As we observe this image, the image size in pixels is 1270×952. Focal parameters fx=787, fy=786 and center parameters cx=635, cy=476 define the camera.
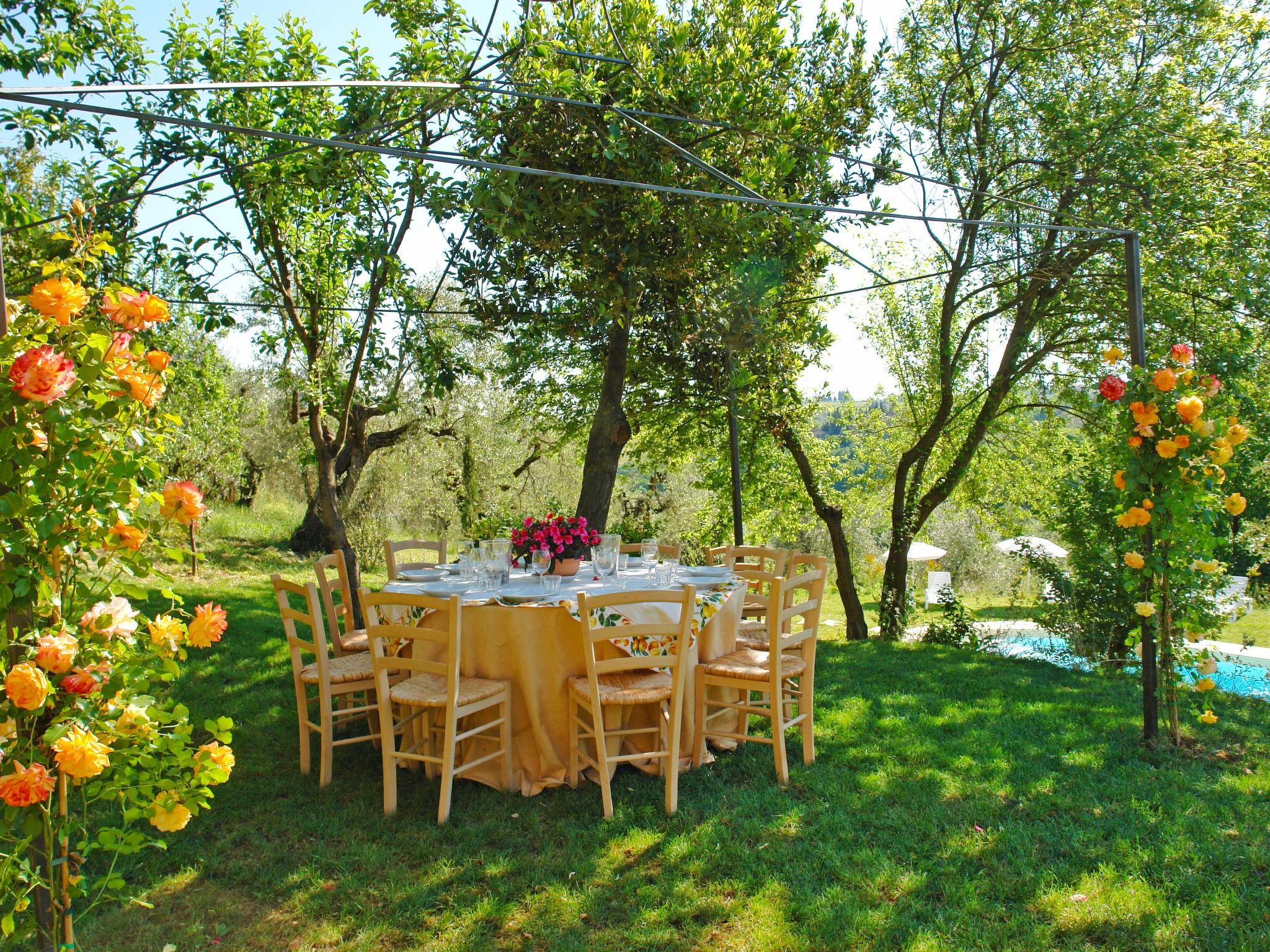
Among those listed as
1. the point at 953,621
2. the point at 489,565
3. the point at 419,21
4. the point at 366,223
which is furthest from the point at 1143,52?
the point at 489,565

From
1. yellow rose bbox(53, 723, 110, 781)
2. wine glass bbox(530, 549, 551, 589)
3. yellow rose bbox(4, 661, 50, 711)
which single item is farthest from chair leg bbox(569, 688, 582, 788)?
yellow rose bbox(4, 661, 50, 711)

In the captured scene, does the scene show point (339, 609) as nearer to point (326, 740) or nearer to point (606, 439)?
point (326, 740)

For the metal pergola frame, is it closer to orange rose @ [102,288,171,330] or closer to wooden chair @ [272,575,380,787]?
orange rose @ [102,288,171,330]

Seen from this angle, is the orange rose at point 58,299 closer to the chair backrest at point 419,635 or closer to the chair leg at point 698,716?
the chair backrest at point 419,635

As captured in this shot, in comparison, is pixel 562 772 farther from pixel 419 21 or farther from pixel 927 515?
pixel 927 515

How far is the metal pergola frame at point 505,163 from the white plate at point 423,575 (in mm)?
2261

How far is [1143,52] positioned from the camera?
24.7 feet

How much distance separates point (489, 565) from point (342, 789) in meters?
1.30

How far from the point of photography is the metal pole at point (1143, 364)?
4250mm

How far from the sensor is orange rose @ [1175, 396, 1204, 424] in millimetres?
3803

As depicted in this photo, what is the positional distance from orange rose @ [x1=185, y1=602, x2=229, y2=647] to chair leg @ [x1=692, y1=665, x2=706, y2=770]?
2.73 meters

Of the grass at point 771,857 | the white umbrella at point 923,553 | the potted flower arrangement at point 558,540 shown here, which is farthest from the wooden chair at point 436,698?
the white umbrella at point 923,553

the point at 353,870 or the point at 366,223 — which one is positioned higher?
the point at 366,223

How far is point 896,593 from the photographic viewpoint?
9484 millimetres
